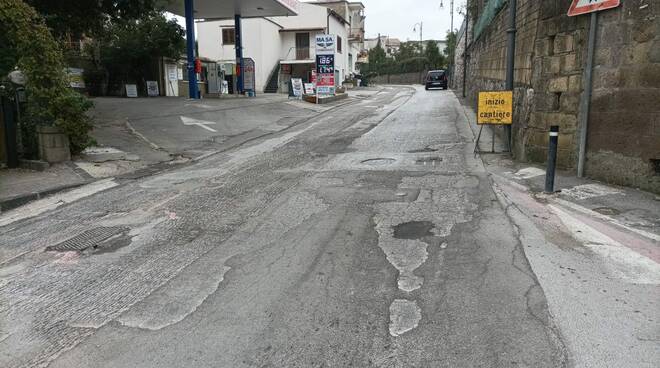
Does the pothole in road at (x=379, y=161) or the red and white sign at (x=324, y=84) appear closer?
the pothole in road at (x=379, y=161)

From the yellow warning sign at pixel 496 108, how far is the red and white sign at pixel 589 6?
2342 millimetres

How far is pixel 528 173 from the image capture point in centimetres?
907

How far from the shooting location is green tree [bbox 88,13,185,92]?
30281mm

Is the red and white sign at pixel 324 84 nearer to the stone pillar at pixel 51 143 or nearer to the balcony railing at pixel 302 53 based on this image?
the stone pillar at pixel 51 143

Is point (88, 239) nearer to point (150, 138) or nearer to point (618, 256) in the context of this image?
point (618, 256)

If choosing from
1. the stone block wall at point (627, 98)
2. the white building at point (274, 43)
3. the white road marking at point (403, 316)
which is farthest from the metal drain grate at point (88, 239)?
the white building at point (274, 43)

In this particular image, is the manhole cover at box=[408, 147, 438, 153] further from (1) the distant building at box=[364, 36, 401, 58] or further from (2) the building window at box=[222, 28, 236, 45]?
(1) the distant building at box=[364, 36, 401, 58]

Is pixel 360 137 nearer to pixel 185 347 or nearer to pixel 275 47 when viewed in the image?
pixel 185 347

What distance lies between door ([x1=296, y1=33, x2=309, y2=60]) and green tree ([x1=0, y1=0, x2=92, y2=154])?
38.6 meters

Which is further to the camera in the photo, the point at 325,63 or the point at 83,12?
the point at 325,63

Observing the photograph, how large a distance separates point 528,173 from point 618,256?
3951mm

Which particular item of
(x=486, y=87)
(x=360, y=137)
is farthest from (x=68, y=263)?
(x=486, y=87)

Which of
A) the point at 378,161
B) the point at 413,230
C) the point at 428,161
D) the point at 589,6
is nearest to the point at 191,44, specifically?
the point at 378,161

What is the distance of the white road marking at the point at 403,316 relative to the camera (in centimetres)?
373
